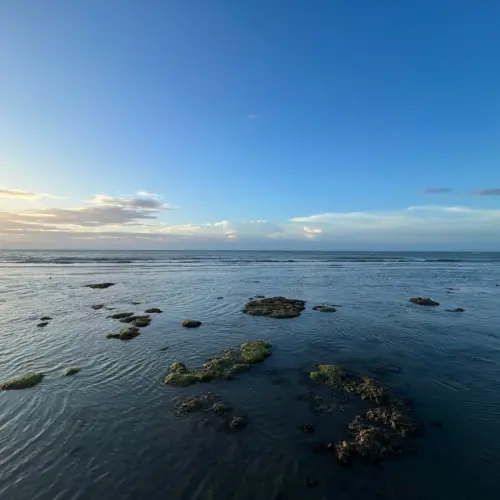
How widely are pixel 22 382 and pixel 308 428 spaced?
491 inches

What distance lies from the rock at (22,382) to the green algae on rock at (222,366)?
19.1ft

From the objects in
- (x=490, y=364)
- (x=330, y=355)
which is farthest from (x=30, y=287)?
(x=490, y=364)

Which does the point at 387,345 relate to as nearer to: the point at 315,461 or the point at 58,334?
the point at 315,461

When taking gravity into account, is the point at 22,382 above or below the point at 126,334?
below

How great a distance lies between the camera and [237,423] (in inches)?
434

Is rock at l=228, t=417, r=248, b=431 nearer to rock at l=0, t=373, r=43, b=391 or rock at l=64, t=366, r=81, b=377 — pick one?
rock at l=64, t=366, r=81, b=377

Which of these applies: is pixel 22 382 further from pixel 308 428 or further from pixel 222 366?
pixel 308 428

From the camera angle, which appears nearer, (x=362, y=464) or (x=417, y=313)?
(x=362, y=464)

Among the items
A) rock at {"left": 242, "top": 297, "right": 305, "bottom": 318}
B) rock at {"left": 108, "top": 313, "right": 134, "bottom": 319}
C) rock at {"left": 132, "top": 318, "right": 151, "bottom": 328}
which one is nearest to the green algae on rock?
rock at {"left": 242, "top": 297, "right": 305, "bottom": 318}

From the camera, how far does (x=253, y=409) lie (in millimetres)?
11984

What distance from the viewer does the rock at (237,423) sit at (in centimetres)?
1084

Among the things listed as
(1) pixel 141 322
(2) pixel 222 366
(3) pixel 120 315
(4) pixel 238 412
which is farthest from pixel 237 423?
(3) pixel 120 315

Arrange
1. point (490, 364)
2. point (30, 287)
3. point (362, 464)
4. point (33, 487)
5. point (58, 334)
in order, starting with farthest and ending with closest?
point (30, 287), point (58, 334), point (490, 364), point (362, 464), point (33, 487)

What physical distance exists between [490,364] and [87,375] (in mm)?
20367
